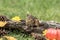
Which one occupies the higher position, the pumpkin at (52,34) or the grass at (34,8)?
the grass at (34,8)

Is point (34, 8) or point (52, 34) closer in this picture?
point (52, 34)

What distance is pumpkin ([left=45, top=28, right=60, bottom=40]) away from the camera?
19.4 feet

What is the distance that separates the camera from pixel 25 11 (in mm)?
8312

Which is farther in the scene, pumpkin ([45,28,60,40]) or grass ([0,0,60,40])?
grass ([0,0,60,40])

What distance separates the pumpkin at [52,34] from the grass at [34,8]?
6.21 ft

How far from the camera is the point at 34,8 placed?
28.4ft

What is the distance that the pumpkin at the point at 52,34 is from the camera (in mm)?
5910

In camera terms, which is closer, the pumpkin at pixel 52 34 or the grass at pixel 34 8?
the pumpkin at pixel 52 34

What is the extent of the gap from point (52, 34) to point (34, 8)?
2802 millimetres

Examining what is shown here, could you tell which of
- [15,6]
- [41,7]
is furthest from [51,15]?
[15,6]

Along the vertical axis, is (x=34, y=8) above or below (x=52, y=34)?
above

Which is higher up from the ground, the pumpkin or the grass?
the grass

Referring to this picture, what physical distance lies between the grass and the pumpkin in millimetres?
1892

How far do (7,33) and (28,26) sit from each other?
412mm
